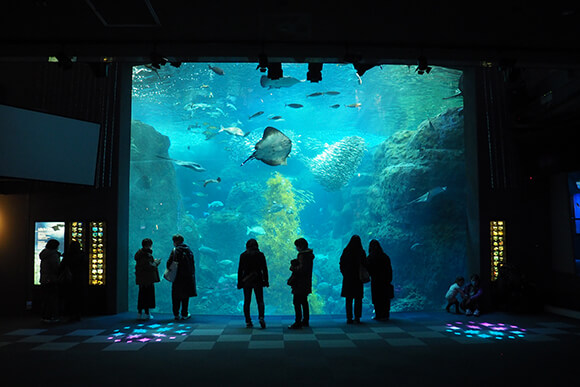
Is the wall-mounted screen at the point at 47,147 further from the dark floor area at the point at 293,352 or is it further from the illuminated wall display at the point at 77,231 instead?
the dark floor area at the point at 293,352

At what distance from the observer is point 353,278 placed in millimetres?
8062

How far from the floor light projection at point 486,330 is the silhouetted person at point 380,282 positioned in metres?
1.28

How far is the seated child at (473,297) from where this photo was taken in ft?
28.8

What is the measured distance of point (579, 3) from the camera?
462cm

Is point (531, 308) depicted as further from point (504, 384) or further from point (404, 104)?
point (404, 104)

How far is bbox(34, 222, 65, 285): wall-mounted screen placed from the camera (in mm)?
9305

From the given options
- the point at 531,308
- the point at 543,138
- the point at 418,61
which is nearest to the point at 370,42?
the point at 418,61

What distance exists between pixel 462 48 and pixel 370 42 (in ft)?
4.59

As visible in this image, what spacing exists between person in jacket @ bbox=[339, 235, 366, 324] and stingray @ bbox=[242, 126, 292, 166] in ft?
28.0

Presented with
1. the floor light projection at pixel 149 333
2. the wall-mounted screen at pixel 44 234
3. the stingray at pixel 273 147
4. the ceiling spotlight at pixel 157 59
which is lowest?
the floor light projection at pixel 149 333

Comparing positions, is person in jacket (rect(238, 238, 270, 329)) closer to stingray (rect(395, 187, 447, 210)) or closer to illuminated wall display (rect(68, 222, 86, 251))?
illuminated wall display (rect(68, 222, 86, 251))

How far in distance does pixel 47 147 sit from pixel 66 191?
1.39 meters

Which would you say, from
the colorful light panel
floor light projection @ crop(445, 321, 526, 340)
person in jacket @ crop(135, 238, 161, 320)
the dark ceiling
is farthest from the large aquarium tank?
floor light projection @ crop(445, 321, 526, 340)

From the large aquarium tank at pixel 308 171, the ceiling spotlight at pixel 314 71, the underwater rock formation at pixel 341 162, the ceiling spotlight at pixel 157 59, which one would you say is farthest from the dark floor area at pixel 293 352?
the underwater rock formation at pixel 341 162
